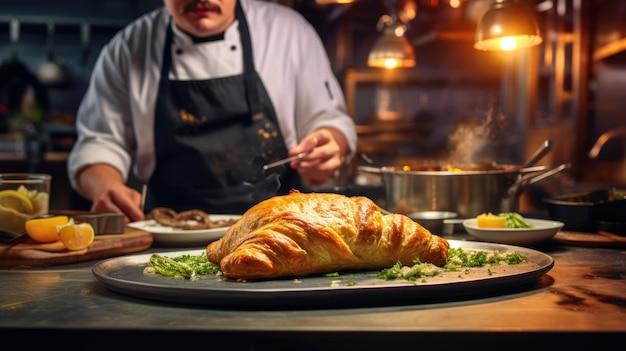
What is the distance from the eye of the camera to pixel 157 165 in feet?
10.4

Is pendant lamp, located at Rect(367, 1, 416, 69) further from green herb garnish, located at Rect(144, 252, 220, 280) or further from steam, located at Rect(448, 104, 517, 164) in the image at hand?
green herb garnish, located at Rect(144, 252, 220, 280)

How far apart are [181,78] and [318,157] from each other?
33.1 inches

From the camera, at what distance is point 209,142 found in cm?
306

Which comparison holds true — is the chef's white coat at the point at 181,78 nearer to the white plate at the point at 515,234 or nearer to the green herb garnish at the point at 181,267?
the white plate at the point at 515,234

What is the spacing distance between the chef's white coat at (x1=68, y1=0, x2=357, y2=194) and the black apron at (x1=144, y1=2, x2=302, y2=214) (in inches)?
2.8

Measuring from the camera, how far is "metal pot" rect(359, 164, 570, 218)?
6.93 ft

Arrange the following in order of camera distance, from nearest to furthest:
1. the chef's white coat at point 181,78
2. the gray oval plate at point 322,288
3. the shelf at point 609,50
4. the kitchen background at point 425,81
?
the gray oval plate at point 322,288 < the chef's white coat at point 181,78 < the shelf at point 609,50 < the kitchen background at point 425,81

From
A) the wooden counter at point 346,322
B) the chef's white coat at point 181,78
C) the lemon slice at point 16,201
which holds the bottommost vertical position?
the wooden counter at point 346,322

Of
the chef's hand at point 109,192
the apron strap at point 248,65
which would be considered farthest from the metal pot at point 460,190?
the apron strap at point 248,65

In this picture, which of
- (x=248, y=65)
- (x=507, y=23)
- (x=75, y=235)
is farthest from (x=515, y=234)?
(x=248, y=65)

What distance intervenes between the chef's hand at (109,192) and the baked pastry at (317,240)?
0.83m

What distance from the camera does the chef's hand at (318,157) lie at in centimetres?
264

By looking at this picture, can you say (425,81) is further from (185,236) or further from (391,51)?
(185,236)

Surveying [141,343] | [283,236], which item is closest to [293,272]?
[283,236]
